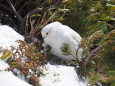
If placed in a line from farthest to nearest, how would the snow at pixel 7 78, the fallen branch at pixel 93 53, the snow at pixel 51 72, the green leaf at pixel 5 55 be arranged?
1. the fallen branch at pixel 93 53
2. the snow at pixel 51 72
3. the green leaf at pixel 5 55
4. the snow at pixel 7 78

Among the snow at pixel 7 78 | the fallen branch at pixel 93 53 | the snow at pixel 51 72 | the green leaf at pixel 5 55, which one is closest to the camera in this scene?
the snow at pixel 7 78

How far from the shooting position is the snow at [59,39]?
3.26 metres

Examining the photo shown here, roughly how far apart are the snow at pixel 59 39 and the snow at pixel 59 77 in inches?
8.4

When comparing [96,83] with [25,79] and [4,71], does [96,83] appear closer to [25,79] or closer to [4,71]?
[25,79]

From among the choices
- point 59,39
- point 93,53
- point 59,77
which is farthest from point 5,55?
point 93,53

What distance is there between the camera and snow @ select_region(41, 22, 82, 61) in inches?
128

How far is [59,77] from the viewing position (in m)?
2.95

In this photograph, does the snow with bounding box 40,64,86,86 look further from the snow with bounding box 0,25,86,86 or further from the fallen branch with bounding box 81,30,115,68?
the fallen branch with bounding box 81,30,115,68

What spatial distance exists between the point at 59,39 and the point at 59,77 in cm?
53

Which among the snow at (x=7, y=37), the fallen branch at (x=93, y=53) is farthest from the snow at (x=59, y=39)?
the snow at (x=7, y=37)

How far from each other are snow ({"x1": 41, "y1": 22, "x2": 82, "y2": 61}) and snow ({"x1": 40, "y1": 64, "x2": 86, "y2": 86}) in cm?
21

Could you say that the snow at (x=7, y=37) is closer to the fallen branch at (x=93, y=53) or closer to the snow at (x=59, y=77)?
the snow at (x=59, y=77)

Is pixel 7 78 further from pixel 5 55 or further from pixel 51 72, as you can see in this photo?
pixel 51 72

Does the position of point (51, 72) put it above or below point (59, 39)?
below
